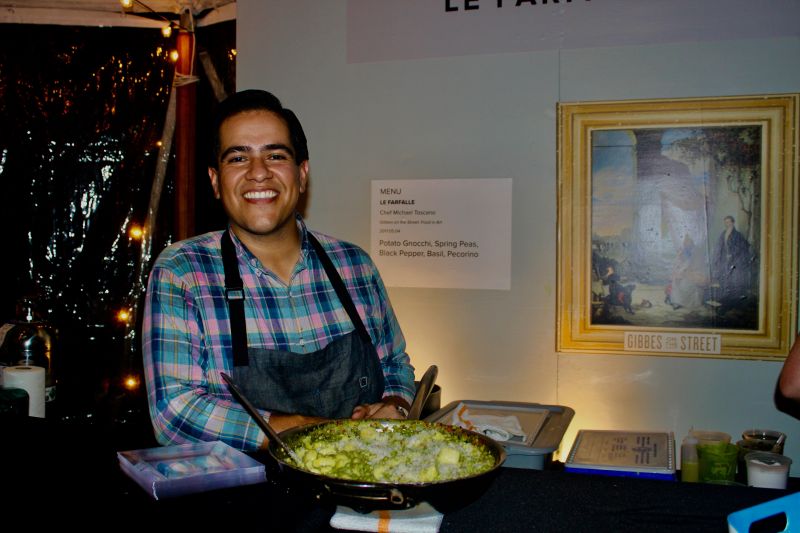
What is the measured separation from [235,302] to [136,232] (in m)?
2.09

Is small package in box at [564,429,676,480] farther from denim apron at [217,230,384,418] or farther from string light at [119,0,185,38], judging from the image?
string light at [119,0,185,38]

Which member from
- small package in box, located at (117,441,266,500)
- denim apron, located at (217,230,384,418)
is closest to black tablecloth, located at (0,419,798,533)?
small package in box, located at (117,441,266,500)

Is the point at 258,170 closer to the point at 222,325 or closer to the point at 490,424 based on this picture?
the point at 222,325

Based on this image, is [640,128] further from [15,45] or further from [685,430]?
[15,45]

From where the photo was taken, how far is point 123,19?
11.8 feet

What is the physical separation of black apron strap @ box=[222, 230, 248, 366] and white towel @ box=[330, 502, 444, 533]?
0.94 metres

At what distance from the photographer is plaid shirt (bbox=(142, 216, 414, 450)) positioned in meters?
1.72

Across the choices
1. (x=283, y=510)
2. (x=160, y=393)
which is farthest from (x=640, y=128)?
(x=283, y=510)

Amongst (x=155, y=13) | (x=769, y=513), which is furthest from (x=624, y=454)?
(x=155, y=13)

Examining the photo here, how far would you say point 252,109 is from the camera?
2016mm

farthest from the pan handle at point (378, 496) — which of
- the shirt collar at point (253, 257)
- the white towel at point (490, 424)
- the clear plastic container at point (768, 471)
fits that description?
the clear plastic container at point (768, 471)

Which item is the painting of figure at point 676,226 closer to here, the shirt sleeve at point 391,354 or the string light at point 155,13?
the shirt sleeve at point 391,354

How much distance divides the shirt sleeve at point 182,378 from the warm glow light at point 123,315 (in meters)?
2.04

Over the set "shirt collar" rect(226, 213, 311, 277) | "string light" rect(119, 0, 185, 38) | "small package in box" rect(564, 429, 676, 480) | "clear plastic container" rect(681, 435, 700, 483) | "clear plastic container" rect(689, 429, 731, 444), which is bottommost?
"clear plastic container" rect(681, 435, 700, 483)
